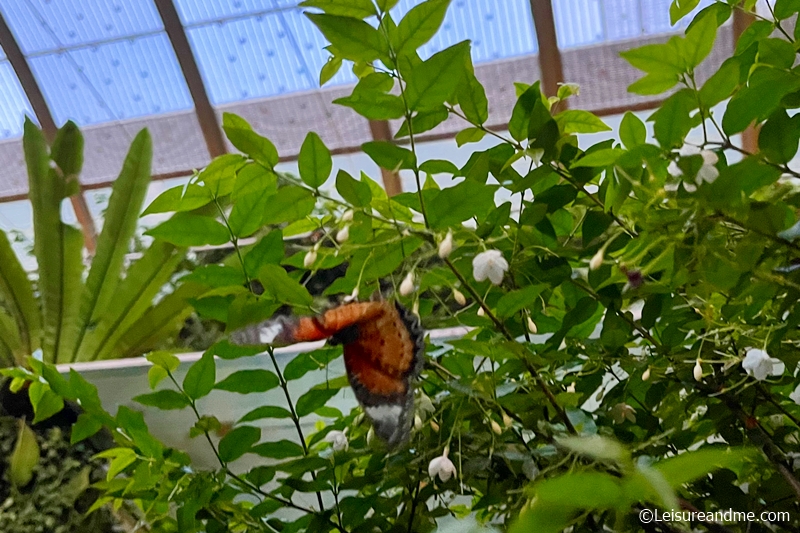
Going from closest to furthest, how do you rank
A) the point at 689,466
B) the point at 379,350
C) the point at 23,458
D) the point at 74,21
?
the point at 689,466, the point at 379,350, the point at 23,458, the point at 74,21

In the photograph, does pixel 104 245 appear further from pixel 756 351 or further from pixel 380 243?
pixel 756 351

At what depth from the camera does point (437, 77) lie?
1.00 ft

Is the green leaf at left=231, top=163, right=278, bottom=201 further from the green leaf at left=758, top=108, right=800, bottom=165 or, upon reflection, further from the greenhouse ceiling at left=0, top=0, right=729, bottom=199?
the greenhouse ceiling at left=0, top=0, right=729, bottom=199

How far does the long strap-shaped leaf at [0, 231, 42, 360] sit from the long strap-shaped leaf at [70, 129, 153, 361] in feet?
0.32

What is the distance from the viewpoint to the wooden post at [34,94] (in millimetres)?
2086

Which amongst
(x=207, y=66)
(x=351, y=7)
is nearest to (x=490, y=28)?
(x=207, y=66)

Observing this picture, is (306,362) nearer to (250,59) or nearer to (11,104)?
(250,59)

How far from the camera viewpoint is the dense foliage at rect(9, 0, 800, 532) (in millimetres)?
304

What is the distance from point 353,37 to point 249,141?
0.27 feet

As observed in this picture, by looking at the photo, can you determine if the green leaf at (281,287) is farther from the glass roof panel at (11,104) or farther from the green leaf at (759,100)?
the glass roof panel at (11,104)

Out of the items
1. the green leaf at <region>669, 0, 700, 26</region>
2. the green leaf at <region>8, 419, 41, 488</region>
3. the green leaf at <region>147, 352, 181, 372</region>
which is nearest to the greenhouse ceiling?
the green leaf at <region>8, 419, 41, 488</region>

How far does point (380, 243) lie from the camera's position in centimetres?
32

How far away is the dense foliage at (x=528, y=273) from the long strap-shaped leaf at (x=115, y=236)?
0.88 metres

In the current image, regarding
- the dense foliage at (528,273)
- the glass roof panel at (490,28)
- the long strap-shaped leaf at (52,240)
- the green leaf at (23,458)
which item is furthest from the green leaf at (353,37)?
the glass roof panel at (490,28)
